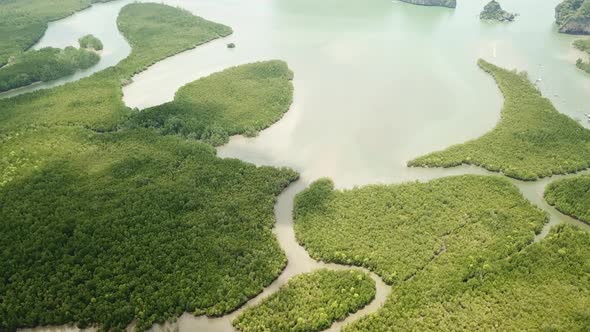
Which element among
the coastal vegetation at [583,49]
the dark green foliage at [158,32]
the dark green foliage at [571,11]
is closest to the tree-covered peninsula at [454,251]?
the coastal vegetation at [583,49]

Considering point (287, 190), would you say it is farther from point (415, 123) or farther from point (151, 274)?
point (415, 123)

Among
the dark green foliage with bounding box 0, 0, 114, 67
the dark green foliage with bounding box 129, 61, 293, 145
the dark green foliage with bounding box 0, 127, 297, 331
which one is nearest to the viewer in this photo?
the dark green foliage with bounding box 0, 127, 297, 331

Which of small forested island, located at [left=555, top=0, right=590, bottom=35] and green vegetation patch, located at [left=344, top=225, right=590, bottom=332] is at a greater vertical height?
small forested island, located at [left=555, top=0, right=590, bottom=35]

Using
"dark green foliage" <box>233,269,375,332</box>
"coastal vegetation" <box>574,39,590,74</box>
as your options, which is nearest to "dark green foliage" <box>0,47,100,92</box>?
"dark green foliage" <box>233,269,375,332</box>

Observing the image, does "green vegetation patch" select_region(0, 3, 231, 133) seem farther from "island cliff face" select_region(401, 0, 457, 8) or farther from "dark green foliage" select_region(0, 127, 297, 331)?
"island cliff face" select_region(401, 0, 457, 8)

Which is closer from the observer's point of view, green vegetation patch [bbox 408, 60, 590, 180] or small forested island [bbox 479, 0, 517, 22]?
green vegetation patch [bbox 408, 60, 590, 180]

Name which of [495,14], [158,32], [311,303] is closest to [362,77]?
[158,32]

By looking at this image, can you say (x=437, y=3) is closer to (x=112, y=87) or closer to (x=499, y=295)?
(x=112, y=87)

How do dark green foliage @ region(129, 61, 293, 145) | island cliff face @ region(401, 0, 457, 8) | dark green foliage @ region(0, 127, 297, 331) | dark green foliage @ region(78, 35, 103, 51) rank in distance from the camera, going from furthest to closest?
island cliff face @ region(401, 0, 457, 8)
dark green foliage @ region(78, 35, 103, 51)
dark green foliage @ region(129, 61, 293, 145)
dark green foliage @ region(0, 127, 297, 331)

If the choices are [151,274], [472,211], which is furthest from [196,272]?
[472,211]
